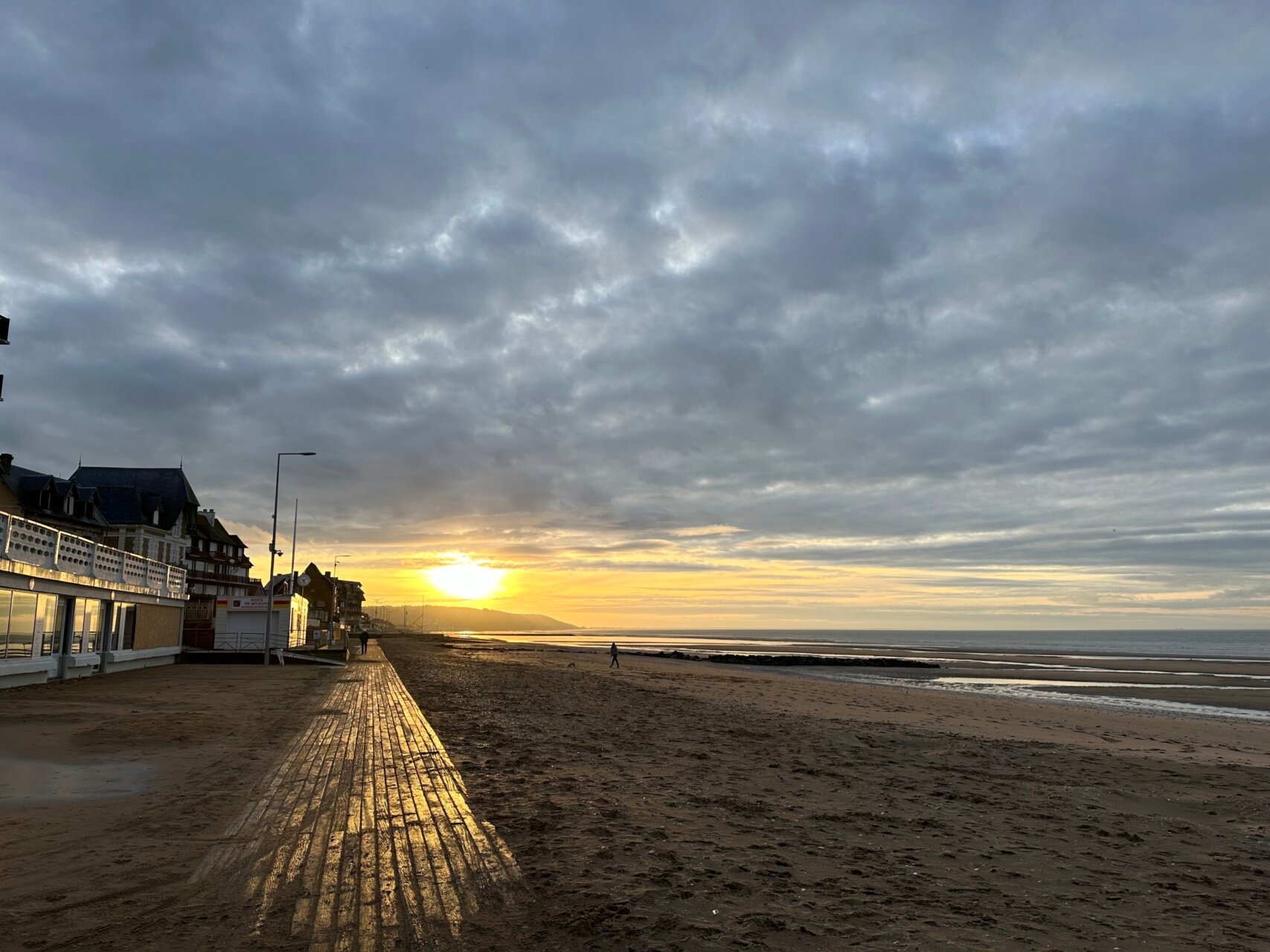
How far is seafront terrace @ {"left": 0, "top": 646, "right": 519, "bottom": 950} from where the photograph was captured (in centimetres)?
602

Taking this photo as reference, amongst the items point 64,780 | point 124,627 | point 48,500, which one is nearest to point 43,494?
point 48,500

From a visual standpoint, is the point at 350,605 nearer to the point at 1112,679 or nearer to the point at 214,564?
the point at 214,564

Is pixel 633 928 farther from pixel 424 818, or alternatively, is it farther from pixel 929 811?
pixel 929 811

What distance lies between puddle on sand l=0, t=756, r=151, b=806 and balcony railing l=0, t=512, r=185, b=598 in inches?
518

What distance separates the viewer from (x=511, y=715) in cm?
2117

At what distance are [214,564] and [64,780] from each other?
287 ft

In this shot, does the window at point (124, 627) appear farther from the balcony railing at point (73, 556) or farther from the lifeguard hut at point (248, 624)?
the lifeguard hut at point (248, 624)

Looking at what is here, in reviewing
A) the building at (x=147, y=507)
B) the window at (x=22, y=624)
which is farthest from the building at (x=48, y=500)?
the window at (x=22, y=624)

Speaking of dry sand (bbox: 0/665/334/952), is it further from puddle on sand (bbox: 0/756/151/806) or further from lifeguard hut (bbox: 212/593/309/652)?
lifeguard hut (bbox: 212/593/309/652)

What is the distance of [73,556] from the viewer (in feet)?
91.8

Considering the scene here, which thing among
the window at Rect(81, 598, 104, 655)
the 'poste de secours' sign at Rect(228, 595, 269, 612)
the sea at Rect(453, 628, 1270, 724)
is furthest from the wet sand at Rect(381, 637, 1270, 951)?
the 'poste de secours' sign at Rect(228, 595, 269, 612)

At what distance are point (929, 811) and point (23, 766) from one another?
13.1m

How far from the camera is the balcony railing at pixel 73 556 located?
23105 mm

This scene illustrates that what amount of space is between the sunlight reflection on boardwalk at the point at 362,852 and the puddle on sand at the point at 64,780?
1.82 meters
